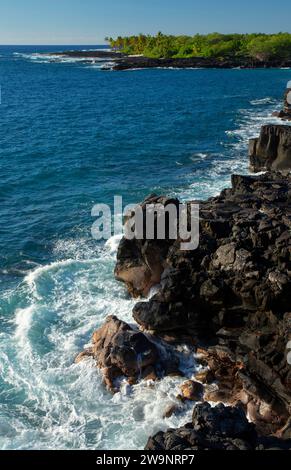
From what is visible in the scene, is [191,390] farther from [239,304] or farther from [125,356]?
[239,304]

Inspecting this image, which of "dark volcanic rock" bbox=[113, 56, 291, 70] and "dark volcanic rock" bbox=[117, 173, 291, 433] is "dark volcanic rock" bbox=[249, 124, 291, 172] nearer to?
"dark volcanic rock" bbox=[117, 173, 291, 433]

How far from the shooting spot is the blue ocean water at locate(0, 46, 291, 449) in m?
18.6

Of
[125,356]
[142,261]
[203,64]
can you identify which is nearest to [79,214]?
[142,261]

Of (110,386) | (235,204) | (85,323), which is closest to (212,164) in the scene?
(235,204)

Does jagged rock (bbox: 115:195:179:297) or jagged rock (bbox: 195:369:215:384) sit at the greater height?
jagged rock (bbox: 115:195:179:297)

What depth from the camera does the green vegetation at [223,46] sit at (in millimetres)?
150625

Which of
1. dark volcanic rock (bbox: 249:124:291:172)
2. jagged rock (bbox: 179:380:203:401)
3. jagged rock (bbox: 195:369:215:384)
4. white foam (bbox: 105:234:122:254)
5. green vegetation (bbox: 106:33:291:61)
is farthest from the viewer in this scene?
green vegetation (bbox: 106:33:291:61)

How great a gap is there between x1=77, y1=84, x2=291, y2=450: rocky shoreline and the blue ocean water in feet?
3.28

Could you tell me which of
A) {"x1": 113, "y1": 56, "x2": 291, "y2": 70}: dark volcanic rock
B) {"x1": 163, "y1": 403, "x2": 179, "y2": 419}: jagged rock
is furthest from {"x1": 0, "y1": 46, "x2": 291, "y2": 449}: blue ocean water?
{"x1": 113, "y1": 56, "x2": 291, "y2": 70}: dark volcanic rock

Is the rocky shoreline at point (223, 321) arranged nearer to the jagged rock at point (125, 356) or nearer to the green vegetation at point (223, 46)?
the jagged rock at point (125, 356)

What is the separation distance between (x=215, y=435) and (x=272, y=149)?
31.4 m

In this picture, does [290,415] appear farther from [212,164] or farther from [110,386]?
[212,164]

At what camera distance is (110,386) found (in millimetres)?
19719

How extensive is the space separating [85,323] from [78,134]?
41737 millimetres
